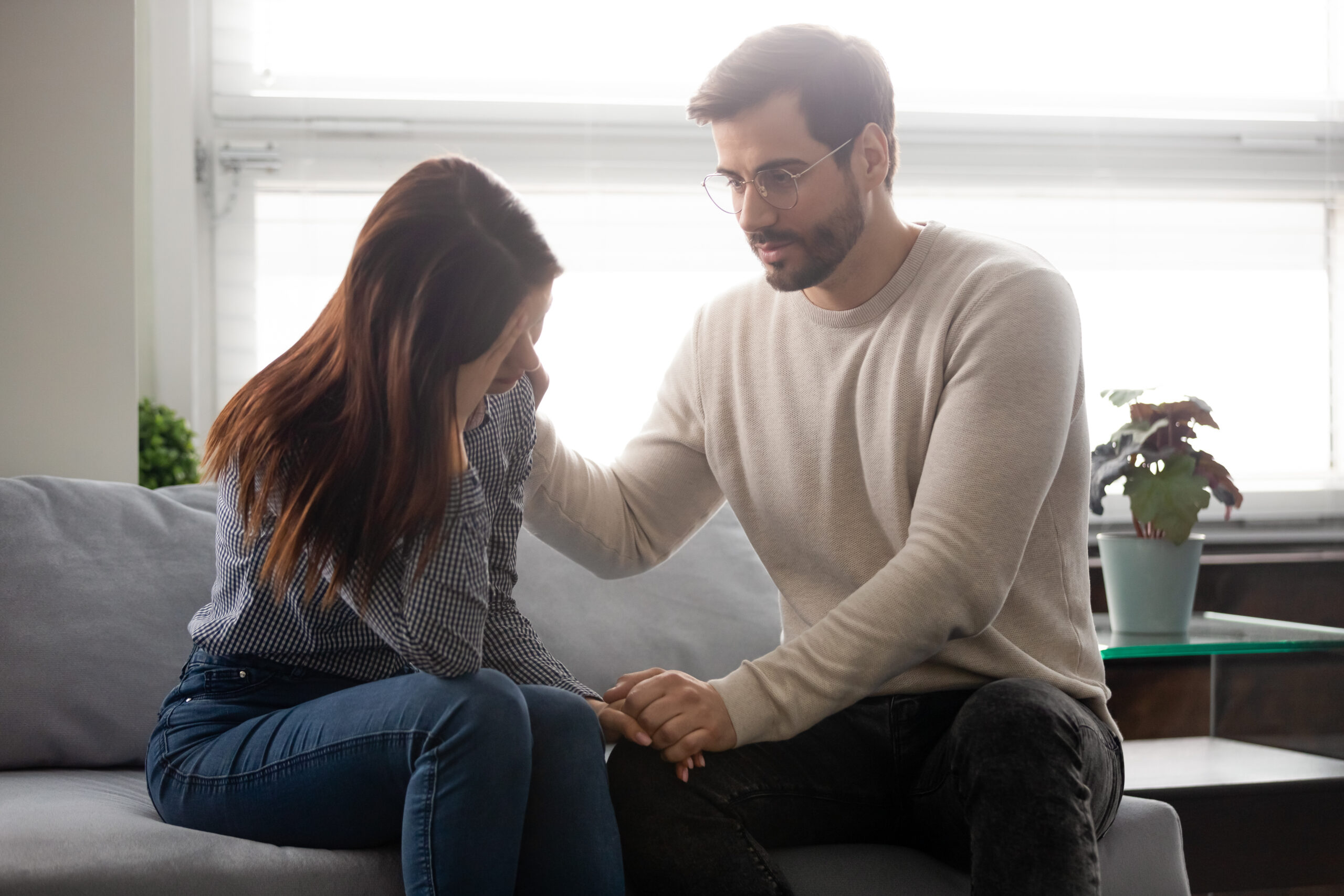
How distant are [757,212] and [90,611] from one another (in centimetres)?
105

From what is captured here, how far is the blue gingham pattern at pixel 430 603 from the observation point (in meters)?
1.06

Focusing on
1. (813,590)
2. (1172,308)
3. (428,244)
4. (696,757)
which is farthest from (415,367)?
(1172,308)

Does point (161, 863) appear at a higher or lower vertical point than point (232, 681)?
lower

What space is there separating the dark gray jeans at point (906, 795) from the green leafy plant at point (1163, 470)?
639 millimetres

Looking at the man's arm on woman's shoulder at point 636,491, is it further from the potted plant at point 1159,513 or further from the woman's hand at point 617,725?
the potted plant at point 1159,513

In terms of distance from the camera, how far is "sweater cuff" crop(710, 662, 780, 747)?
1.21m

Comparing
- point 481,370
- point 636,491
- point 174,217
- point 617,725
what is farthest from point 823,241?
point 174,217

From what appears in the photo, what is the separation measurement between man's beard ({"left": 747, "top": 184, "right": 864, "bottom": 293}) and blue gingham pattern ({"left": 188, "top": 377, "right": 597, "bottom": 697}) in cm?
36

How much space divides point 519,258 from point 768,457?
0.51m

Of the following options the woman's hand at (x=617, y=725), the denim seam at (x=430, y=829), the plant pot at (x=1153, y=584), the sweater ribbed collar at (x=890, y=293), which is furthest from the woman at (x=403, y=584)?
the plant pot at (x=1153, y=584)

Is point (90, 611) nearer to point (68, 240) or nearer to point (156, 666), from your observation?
point (156, 666)

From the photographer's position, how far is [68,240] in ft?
6.29

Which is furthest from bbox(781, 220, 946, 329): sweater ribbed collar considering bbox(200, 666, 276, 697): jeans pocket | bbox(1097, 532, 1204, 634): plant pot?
bbox(200, 666, 276, 697): jeans pocket

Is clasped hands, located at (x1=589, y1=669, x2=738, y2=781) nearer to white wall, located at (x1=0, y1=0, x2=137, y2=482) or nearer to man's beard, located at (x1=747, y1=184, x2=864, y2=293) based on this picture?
man's beard, located at (x1=747, y1=184, x2=864, y2=293)
